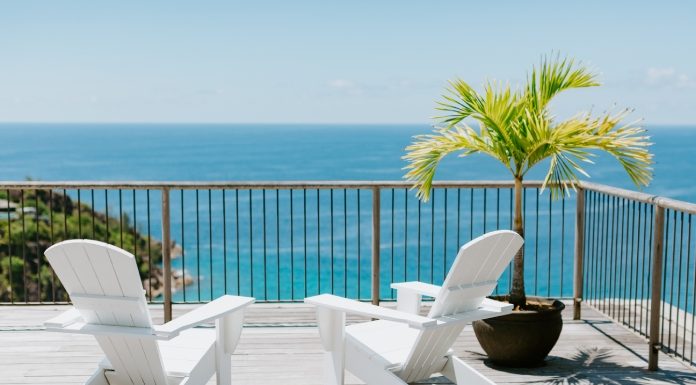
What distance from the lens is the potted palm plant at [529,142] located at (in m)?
4.57

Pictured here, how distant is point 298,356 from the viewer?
4.89m

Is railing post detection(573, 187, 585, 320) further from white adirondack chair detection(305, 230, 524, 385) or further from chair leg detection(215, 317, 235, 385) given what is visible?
chair leg detection(215, 317, 235, 385)

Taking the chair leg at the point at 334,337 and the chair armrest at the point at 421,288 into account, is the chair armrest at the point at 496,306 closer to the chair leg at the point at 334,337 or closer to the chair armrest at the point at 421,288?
the chair armrest at the point at 421,288

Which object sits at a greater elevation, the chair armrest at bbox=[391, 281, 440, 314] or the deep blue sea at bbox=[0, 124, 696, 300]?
the chair armrest at bbox=[391, 281, 440, 314]

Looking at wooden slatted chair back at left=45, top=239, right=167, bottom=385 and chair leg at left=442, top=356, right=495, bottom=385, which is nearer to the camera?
wooden slatted chair back at left=45, top=239, right=167, bottom=385

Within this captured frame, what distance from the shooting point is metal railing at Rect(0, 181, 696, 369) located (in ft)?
17.2

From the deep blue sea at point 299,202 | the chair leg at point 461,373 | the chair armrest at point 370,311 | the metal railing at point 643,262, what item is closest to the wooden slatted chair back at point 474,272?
the chair armrest at point 370,311

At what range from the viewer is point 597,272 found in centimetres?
582

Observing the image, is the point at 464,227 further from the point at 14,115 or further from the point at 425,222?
the point at 14,115

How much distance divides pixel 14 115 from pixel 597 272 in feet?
392

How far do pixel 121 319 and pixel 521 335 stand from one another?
2.35 meters

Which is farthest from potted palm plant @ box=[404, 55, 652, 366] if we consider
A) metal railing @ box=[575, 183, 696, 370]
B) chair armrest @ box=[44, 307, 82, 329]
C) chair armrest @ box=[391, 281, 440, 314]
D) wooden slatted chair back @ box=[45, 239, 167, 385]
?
chair armrest @ box=[44, 307, 82, 329]

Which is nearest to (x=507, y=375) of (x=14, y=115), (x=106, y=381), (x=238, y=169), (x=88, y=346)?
(x=106, y=381)

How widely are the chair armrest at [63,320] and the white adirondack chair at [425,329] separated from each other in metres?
1.06
